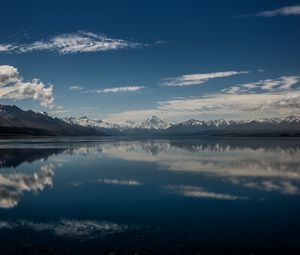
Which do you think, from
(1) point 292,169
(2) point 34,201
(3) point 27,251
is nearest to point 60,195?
(2) point 34,201

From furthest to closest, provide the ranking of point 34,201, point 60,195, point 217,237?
point 60,195, point 34,201, point 217,237

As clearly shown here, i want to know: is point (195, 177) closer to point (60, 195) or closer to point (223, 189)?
point (223, 189)

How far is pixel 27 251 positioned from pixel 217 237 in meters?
10.4

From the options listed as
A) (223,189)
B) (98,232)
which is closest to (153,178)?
(223,189)

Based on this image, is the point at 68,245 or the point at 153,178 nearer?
the point at 68,245

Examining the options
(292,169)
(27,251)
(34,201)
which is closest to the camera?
(27,251)

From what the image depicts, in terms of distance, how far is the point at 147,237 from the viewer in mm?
21953

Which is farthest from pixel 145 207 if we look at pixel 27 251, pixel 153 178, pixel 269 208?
pixel 153 178

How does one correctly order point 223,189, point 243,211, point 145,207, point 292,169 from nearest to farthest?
point 243,211 → point 145,207 → point 223,189 → point 292,169

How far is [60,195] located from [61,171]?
20.8 meters

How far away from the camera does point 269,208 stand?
1167 inches

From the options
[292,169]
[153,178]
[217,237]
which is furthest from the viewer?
[292,169]

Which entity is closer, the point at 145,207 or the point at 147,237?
the point at 147,237

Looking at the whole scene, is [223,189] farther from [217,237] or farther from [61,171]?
[61,171]
